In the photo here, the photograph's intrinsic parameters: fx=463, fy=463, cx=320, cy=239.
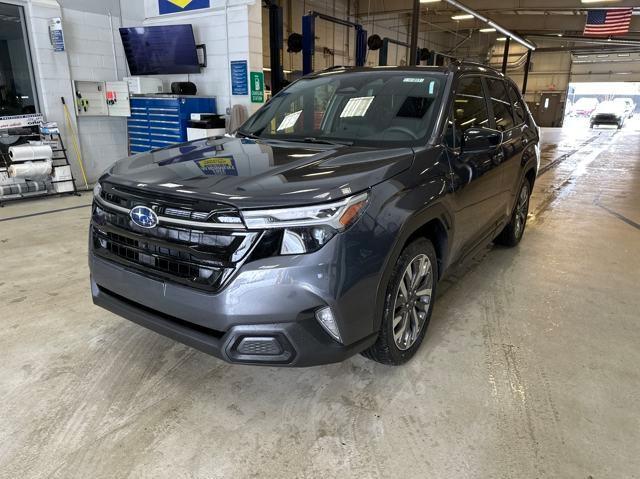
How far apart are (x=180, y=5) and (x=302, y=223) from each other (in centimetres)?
685

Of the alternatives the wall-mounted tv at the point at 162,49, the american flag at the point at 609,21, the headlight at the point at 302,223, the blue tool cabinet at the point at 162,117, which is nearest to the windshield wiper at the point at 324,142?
the headlight at the point at 302,223

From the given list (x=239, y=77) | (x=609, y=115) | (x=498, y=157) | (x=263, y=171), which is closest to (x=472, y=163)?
(x=498, y=157)

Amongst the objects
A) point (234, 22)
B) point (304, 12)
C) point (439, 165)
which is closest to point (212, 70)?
point (234, 22)

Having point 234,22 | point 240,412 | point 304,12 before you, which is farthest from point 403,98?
point 304,12

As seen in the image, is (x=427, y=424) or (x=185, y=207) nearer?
(x=185, y=207)

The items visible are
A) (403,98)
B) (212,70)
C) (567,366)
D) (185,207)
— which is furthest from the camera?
(212,70)

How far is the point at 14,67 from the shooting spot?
657 centimetres

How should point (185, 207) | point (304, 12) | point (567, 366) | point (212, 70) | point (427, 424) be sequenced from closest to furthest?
1. point (185, 207)
2. point (427, 424)
3. point (567, 366)
4. point (212, 70)
5. point (304, 12)

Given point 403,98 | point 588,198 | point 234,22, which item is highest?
point 234,22

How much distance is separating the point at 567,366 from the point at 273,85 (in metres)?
6.22

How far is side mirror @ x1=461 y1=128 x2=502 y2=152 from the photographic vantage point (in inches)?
96.4

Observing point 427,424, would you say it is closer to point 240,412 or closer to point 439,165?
point 240,412

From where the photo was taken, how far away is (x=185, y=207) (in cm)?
176

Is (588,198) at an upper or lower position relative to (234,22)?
lower
